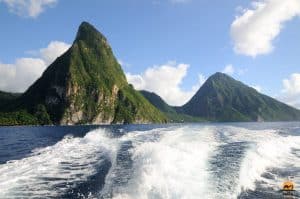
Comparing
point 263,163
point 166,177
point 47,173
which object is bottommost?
point 47,173

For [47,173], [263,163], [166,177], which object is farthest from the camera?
[263,163]

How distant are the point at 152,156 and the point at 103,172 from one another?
4.24 metres

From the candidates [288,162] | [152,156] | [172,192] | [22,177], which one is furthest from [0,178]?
[288,162]

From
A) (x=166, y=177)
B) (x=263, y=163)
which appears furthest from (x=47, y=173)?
(x=263, y=163)

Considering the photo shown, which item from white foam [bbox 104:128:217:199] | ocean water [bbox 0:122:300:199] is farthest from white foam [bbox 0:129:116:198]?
white foam [bbox 104:128:217:199]

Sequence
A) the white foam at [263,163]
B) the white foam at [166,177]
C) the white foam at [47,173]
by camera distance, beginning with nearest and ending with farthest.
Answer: the white foam at [166,177], the white foam at [47,173], the white foam at [263,163]

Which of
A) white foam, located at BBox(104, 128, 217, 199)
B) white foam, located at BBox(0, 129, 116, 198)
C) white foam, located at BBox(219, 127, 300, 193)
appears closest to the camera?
white foam, located at BBox(104, 128, 217, 199)

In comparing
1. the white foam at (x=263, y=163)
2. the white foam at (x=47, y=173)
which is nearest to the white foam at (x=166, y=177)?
the white foam at (x=263, y=163)

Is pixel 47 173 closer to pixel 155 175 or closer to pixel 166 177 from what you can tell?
pixel 155 175

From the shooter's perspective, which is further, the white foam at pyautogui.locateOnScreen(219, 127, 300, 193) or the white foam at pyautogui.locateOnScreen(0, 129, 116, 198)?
the white foam at pyautogui.locateOnScreen(219, 127, 300, 193)

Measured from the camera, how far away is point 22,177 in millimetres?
24375

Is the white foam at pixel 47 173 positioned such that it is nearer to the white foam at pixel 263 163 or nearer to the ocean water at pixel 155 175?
the ocean water at pixel 155 175

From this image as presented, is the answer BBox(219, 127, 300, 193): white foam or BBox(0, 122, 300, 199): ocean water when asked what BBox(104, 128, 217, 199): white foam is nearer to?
BBox(0, 122, 300, 199): ocean water

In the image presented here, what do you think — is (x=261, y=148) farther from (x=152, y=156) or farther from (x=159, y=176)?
(x=159, y=176)
